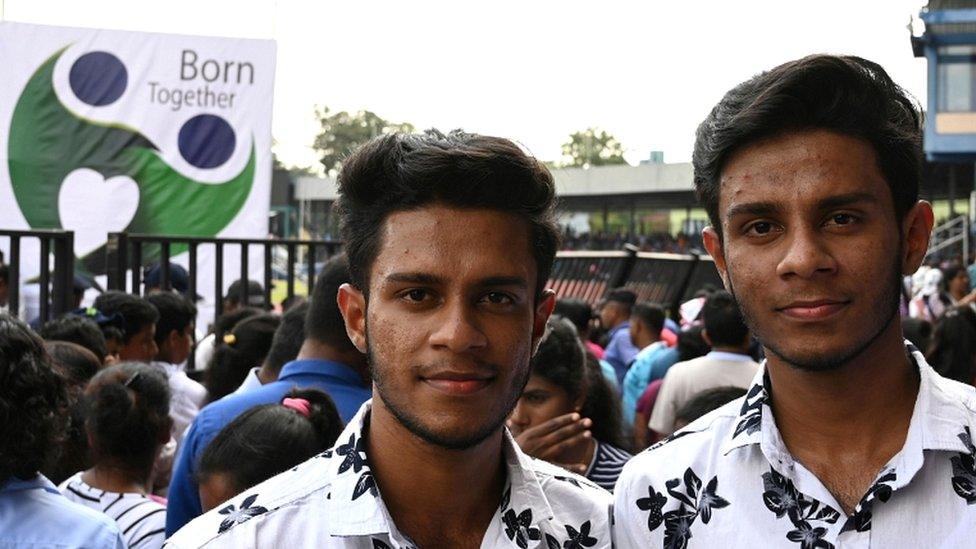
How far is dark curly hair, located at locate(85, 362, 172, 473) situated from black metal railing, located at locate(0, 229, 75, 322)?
1.65 metres

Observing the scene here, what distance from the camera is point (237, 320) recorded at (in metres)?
6.88

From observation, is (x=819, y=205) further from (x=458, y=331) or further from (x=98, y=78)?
(x=98, y=78)

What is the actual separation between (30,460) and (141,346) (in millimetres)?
3168

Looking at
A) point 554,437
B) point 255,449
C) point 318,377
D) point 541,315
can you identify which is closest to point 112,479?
point 318,377

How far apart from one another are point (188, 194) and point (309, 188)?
3660cm

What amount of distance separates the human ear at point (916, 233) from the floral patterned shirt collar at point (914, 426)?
0.17 metres

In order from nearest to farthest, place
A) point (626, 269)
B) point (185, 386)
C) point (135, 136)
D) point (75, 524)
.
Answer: point (75, 524), point (185, 386), point (135, 136), point (626, 269)

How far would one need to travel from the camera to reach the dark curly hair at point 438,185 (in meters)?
2.44

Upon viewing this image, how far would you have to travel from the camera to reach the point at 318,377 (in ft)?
14.3

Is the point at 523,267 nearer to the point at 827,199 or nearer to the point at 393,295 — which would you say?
the point at 393,295

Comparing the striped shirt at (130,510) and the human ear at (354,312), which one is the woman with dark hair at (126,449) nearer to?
the striped shirt at (130,510)

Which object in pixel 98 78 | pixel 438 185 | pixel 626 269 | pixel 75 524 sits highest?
pixel 98 78

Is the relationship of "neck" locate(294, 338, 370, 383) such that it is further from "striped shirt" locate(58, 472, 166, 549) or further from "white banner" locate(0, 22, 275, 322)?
"white banner" locate(0, 22, 275, 322)

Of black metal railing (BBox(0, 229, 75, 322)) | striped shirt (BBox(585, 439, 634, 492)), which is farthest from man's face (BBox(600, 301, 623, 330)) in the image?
striped shirt (BBox(585, 439, 634, 492))
